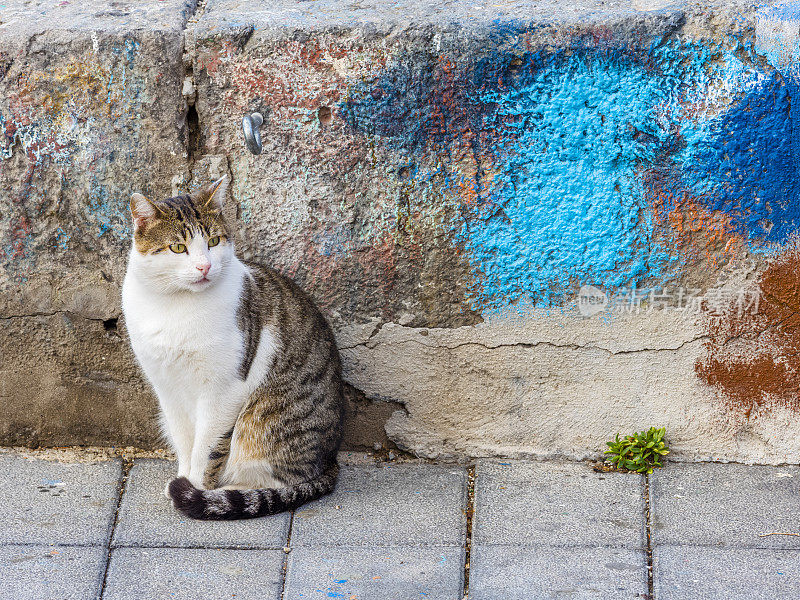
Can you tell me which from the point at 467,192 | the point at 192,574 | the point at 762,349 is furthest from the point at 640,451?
the point at 192,574

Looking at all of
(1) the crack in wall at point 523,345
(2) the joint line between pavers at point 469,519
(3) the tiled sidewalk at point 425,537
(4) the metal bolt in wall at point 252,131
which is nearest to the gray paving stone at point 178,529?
(3) the tiled sidewalk at point 425,537

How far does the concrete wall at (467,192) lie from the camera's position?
122 inches

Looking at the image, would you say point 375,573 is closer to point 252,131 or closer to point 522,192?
point 522,192

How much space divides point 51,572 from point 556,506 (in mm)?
1652

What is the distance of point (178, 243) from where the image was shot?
289 cm

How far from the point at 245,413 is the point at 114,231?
825 mm

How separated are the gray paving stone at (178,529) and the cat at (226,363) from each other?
4 centimetres

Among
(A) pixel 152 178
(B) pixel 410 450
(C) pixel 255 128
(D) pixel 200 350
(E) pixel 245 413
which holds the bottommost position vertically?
(B) pixel 410 450

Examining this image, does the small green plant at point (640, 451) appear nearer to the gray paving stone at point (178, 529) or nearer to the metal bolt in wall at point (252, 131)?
the gray paving stone at point (178, 529)

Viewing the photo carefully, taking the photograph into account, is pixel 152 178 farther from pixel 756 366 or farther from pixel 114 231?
pixel 756 366

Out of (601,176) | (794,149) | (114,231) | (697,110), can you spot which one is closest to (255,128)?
(114,231)

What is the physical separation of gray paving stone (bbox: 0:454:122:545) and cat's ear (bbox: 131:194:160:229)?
1.02 meters

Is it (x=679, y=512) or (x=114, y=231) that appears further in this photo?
(x=114, y=231)

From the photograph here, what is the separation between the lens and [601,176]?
10.4 feet
